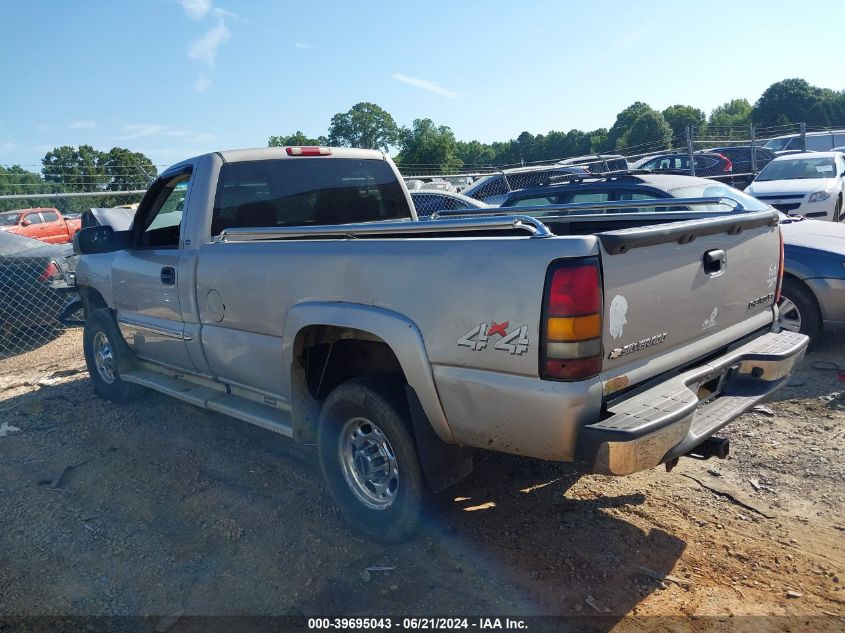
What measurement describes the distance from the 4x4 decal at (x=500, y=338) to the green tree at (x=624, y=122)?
176ft

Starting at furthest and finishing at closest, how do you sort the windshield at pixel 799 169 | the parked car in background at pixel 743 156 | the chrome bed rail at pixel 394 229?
the parked car in background at pixel 743 156
the windshield at pixel 799 169
the chrome bed rail at pixel 394 229

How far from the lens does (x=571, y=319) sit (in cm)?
252

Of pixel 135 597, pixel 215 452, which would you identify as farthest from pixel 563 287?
pixel 215 452

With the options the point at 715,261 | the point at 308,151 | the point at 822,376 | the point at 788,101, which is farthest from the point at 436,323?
the point at 788,101

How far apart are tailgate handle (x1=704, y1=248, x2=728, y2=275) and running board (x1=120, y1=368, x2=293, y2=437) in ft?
7.82

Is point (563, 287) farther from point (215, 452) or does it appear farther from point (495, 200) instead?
point (495, 200)

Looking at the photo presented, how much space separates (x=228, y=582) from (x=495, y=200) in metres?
9.60

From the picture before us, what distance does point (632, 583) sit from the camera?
2992mm

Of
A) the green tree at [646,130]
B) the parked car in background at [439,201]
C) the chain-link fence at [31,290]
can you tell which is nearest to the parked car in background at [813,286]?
the parked car in background at [439,201]

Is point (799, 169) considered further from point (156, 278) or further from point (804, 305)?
point (156, 278)

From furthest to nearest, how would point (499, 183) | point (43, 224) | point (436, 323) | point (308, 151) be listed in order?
point (43, 224), point (499, 183), point (308, 151), point (436, 323)

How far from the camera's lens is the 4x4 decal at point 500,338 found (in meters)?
2.60

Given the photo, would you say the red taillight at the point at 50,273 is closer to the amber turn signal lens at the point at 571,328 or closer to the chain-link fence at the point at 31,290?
the chain-link fence at the point at 31,290

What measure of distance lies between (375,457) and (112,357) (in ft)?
11.1
